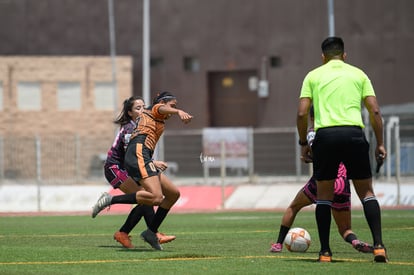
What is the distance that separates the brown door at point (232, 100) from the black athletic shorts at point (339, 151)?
35.3 meters

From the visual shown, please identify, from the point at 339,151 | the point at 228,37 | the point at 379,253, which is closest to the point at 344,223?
the point at 379,253

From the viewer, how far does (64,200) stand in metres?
32.8

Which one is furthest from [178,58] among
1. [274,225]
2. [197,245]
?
[197,245]

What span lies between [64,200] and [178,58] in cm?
1653

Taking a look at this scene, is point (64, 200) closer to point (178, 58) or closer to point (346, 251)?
point (178, 58)

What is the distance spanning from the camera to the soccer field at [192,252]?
1156cm

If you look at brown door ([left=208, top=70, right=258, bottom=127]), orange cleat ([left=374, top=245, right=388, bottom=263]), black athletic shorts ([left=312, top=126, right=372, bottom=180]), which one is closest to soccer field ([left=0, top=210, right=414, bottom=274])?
orange cleat ([left=374, top=245, right=388, bottom=263])

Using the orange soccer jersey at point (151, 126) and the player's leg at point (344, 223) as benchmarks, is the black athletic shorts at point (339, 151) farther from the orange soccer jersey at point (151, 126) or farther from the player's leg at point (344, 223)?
the orange soccer jersey at point (151, 126)

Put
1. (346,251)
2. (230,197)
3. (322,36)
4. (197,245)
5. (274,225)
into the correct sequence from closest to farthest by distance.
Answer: (346,251), (197,245), (274,225), (230,197), (322,36)

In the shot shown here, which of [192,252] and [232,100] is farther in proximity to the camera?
[232,100]

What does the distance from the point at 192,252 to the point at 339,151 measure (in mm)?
2693

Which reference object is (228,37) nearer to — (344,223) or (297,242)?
(344,223)

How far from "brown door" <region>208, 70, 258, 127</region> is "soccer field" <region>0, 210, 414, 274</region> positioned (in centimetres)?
2685

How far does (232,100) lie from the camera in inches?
1905
